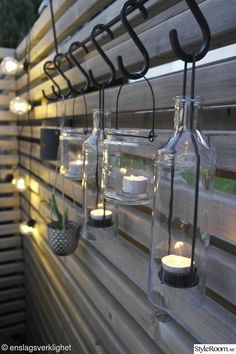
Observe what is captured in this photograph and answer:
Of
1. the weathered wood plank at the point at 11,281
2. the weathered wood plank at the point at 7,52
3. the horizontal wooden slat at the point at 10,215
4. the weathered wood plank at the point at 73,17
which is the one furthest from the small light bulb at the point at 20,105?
the weathered wood plank at the point at 11,281

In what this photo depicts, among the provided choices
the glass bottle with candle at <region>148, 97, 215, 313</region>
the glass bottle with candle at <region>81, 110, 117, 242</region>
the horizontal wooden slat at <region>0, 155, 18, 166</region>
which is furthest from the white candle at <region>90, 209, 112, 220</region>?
the horizontal wooden slat at <region>0, 155, 18, 166</region>

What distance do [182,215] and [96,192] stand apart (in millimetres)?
329

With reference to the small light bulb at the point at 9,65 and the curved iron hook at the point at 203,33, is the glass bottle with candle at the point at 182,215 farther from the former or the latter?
the small light bulb at the point at 9,65

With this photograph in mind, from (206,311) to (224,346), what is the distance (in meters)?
0.07

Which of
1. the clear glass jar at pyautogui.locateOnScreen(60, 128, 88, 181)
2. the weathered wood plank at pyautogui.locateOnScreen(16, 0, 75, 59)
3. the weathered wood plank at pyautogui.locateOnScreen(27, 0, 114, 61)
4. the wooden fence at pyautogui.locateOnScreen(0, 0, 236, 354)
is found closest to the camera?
the wooden fence at pyautogui.locateOnScreen(0, 0, 236, 354)

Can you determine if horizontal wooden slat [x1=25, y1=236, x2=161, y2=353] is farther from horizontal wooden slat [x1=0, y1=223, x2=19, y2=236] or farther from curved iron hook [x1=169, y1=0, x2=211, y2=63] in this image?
horizontal wooden slat [x1=0, y1=223, x2=19, y2=236]

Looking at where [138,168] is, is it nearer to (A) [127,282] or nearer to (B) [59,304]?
(A) [127,282]

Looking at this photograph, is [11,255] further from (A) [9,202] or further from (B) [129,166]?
(B) [129,166]

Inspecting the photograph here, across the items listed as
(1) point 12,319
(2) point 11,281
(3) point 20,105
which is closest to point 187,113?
(3) point 20,105

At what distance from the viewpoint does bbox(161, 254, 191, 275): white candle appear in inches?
18.6

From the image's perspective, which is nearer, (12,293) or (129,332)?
(129,332)

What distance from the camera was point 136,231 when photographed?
85cm

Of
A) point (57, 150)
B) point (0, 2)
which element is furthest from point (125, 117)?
point (0, 2)

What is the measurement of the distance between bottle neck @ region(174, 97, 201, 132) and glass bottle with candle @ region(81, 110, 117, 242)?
296 millimetres
